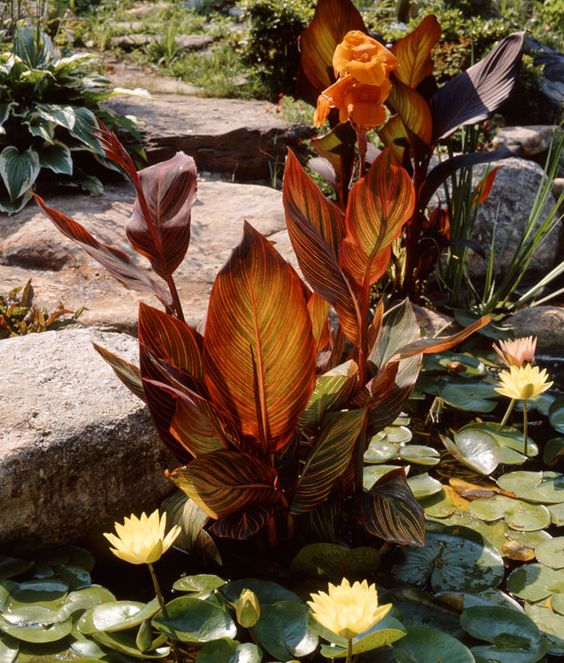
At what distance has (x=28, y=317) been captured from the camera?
294cm

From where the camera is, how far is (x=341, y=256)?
169 centimetres

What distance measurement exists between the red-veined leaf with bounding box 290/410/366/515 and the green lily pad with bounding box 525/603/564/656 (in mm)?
552

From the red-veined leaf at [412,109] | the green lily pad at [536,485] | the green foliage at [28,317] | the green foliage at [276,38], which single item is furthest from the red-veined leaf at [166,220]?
the green foliage at [276,38]

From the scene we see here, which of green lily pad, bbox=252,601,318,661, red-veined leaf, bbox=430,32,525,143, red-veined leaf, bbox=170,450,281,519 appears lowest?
green lily pad, bbox=252,601,318,661

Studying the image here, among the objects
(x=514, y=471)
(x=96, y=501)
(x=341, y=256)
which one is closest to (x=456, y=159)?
(x=514, y=471)

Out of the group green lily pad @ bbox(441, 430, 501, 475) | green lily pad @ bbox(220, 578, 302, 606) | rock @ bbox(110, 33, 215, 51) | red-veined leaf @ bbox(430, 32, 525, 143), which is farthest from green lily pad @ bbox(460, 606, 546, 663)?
rock @ bbox(110, 33, 215, 51)

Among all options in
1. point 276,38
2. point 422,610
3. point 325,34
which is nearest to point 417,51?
point 325,34

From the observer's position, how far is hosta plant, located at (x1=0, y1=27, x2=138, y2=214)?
13.9 feet

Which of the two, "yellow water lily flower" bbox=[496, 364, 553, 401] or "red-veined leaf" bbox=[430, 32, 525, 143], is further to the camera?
"red-veined leaf" bbox=[430, 32, 525, 143]

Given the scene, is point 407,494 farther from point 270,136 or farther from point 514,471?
point 270,136

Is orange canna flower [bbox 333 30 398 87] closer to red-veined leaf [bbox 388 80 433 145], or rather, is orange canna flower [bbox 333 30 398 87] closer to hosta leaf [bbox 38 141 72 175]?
red-veined leaf [bbox 388 80 433 145]

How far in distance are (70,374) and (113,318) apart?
2.74 feet

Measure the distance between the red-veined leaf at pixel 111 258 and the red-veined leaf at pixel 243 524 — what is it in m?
0.56

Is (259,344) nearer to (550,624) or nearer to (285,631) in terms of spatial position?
(285,631)
